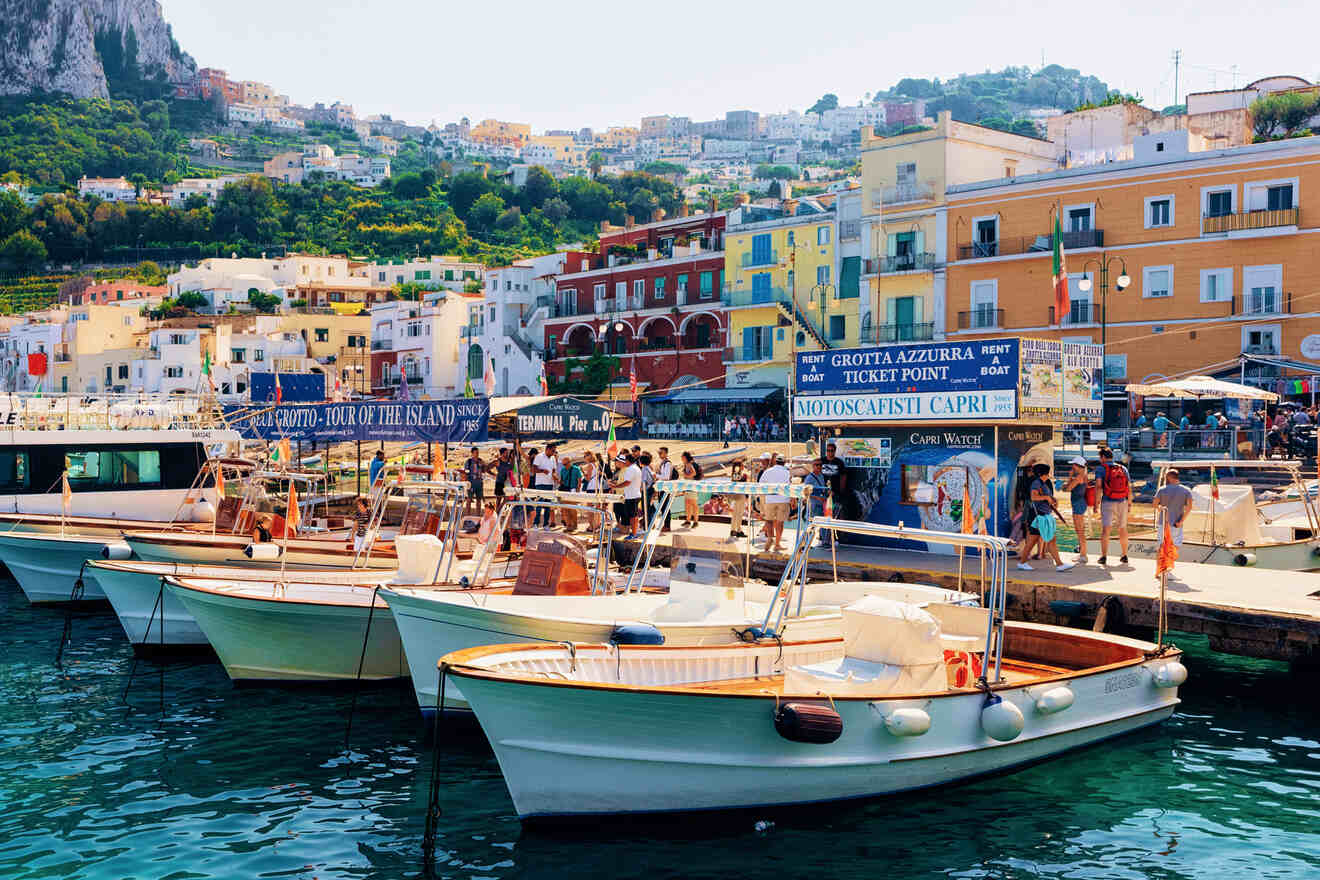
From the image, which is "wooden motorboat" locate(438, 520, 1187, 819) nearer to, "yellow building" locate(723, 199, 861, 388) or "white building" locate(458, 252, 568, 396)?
"yellow building" locate(723, 199, 861, 388)

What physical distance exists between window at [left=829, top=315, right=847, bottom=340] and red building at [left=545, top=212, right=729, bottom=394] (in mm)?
6659

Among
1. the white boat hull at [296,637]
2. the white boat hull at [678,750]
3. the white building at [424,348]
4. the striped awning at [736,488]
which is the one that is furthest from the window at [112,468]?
the white building at [424,348]

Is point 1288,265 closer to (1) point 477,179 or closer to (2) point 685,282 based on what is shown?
(2) point 685,282

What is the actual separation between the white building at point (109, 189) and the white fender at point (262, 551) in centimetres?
16637

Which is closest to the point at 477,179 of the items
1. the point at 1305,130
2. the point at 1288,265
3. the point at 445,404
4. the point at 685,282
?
the point at 685,282

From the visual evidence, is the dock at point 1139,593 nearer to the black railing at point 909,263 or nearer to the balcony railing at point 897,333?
the balcony railing at point 897,333

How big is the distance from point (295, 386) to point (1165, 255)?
34546 mm

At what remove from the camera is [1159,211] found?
47250mm

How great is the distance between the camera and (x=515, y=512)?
806 inches

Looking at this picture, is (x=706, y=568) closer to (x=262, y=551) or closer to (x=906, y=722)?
(x=906, y=722)

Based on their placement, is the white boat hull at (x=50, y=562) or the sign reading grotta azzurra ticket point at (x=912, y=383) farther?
the white boat hull at (x=50, y=562)

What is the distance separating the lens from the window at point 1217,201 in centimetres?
4559

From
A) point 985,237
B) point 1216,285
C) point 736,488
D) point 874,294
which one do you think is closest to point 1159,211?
point 1216,285

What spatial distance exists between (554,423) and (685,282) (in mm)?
45440
